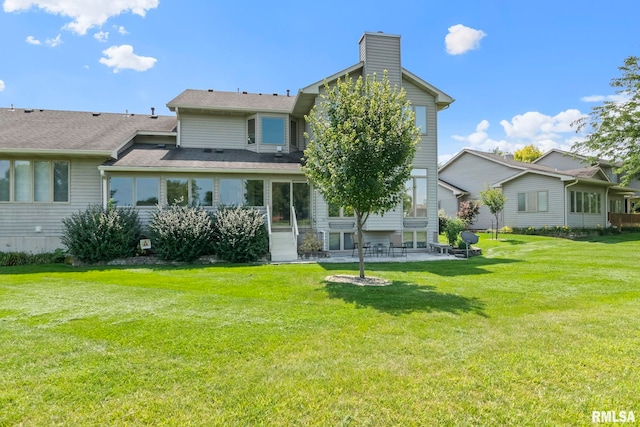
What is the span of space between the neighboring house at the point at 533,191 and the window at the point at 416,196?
1295 cm

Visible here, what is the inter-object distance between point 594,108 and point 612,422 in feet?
78.3

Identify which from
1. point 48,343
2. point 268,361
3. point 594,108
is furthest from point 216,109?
point 594,108

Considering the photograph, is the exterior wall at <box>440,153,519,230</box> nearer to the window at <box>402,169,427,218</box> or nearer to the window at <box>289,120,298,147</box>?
the window at <box>402,169,427,218</box>

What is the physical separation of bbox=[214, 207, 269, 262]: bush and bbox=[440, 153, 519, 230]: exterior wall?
1979cm

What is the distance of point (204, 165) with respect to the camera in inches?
559

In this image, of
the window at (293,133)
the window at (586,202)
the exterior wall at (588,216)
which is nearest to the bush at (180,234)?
the window at (293,133)

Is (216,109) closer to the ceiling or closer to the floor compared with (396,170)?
closer to the ceiling

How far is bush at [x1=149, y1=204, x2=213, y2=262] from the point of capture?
12367 mm

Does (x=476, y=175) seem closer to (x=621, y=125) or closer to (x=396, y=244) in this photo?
(x=621, y=125)

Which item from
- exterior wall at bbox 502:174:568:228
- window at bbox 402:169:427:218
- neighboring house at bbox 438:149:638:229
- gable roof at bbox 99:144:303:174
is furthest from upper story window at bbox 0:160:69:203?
exterior wall at bbox 502:174:568:228

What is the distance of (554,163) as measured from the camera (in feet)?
115

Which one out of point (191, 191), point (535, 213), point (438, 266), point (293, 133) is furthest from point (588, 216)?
point (191, 191)

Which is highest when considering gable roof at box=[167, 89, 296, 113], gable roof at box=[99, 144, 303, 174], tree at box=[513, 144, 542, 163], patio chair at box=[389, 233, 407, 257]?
tree at box=[513, 144, 542, 163]

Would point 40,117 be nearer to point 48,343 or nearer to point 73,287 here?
point 73,287
